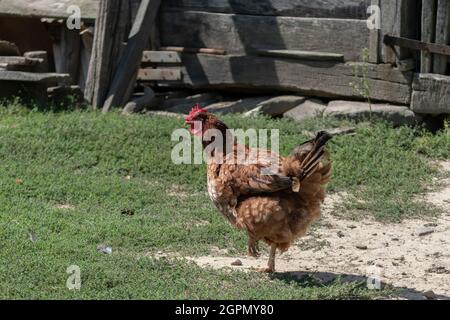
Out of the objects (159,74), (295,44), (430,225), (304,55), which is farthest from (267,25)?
(430,225)

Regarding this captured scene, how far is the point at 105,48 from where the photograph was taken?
12.2m

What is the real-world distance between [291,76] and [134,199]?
12.3ft

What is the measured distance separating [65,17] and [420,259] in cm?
662

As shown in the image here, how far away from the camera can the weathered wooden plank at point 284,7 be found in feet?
39.1

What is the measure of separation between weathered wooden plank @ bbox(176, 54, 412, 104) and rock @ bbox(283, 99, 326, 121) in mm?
147

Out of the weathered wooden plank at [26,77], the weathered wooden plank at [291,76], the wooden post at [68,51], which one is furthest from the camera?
the wooden post at [68,51]

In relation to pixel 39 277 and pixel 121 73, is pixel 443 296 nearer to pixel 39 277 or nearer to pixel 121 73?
pixel 39 277

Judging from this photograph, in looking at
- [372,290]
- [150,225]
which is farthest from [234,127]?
[372,290]

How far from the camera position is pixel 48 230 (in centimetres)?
830

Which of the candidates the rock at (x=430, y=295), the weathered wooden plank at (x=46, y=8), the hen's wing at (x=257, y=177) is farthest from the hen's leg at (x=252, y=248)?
the weathered wooden plank at (x=46, y=8)

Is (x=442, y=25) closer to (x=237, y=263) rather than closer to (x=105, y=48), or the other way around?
(x=105, y=48)

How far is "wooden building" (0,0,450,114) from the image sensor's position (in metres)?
11.3

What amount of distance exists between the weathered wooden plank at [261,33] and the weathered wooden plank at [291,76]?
0.63 ft

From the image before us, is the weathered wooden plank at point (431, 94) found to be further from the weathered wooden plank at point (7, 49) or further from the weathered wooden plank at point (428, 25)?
the weathered wooden plank at point (7, 49)
